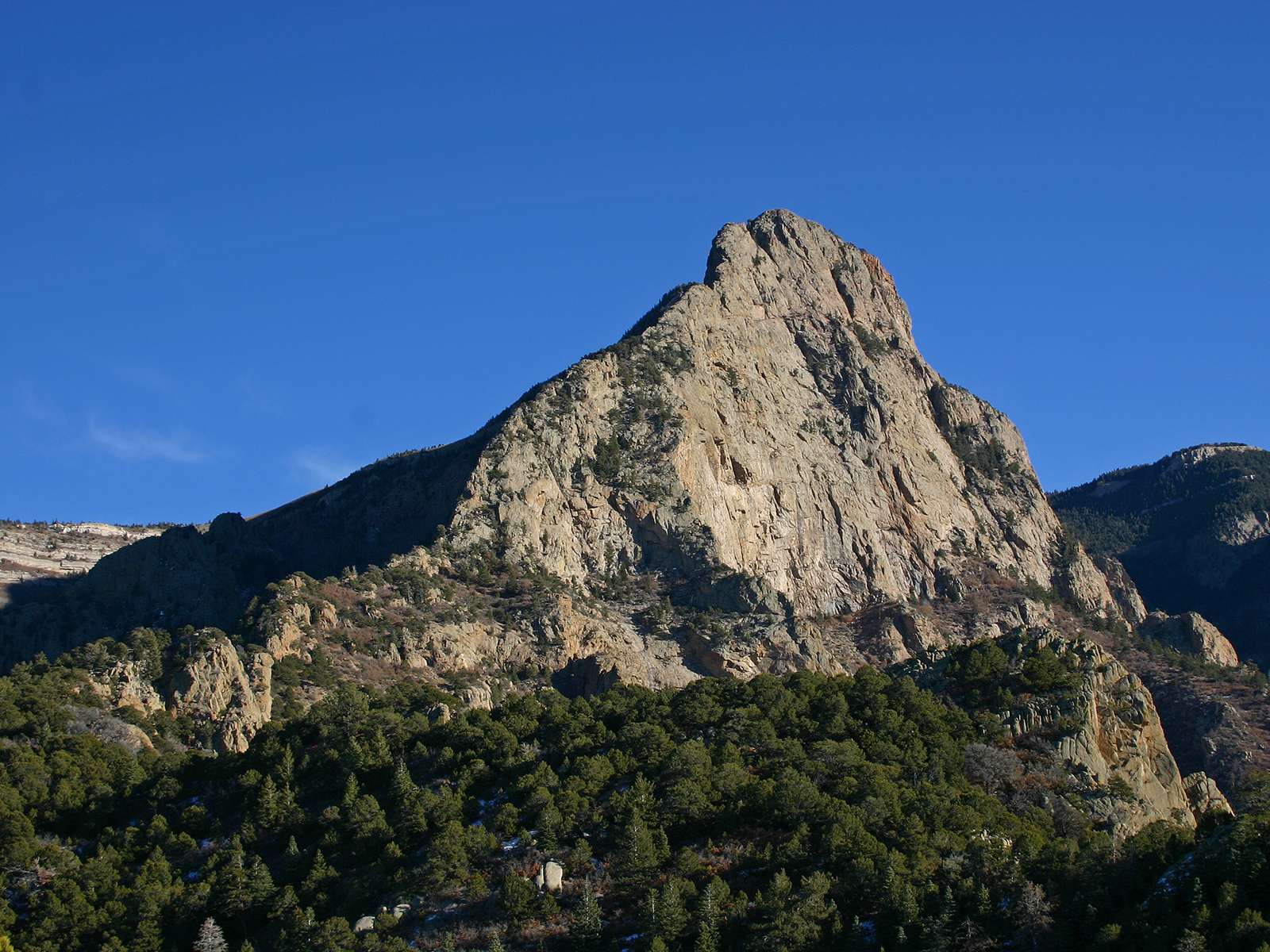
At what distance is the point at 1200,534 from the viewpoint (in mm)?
168625

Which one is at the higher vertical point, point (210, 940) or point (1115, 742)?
point (1115, 742)

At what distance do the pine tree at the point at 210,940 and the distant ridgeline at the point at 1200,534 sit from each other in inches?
4858

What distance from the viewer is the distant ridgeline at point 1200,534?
502 feet

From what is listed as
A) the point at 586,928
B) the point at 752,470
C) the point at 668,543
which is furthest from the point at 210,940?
the point at 752,470

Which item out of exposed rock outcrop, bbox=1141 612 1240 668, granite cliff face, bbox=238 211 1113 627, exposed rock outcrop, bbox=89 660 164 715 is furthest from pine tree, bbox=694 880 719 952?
exposed rock outcrop, bbox=1141 612 1240 668

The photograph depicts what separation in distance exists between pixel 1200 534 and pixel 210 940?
5974 inches

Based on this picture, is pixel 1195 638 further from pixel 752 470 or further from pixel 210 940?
pixel 210 940

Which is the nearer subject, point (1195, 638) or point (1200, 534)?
point (1195, 638)

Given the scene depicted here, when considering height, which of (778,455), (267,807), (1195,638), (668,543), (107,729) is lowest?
(267,807)

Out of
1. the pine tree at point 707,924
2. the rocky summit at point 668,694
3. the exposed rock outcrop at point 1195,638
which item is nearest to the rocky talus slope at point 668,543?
the rocky summit at point 668,694

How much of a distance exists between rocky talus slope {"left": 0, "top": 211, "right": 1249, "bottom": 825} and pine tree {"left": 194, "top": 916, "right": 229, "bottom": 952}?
2819 cm

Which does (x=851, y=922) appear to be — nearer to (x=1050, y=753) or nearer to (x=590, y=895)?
(x=590, y=895)

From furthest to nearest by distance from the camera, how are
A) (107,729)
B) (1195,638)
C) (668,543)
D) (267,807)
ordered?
(1195,638) → (668,543) → (107,729) → (267,807)

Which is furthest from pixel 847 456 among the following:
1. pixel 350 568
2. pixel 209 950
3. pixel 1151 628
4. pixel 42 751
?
pixel 209 950
